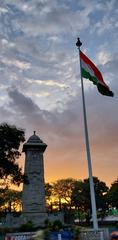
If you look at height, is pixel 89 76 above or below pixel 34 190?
above

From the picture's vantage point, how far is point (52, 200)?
97.4 metres

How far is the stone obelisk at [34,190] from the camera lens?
167 ft

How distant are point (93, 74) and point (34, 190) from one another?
3177 centimetres

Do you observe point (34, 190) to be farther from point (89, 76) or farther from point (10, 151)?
point (89, 76)

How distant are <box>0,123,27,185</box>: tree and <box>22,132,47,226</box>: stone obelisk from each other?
9.89m

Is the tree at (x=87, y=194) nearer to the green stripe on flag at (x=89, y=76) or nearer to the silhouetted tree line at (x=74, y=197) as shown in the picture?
the silhouetted tree line at (x=74, y=197)

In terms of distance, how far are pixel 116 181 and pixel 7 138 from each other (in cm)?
5916

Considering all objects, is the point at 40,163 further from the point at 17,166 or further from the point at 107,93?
the point at 107,93

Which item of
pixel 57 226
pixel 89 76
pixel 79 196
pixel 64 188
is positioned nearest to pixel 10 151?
pixel 57 226

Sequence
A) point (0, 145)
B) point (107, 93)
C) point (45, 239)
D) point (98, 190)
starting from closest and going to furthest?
point (45, 239) < point (107, 93) < point (0, 145) < point (98, 190)

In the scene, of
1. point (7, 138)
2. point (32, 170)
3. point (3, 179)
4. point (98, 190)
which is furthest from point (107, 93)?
point (98, 190)

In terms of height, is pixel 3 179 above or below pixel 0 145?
below

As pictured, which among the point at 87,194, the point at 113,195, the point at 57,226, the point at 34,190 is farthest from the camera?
the point at 87,194

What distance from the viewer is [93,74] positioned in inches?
912
